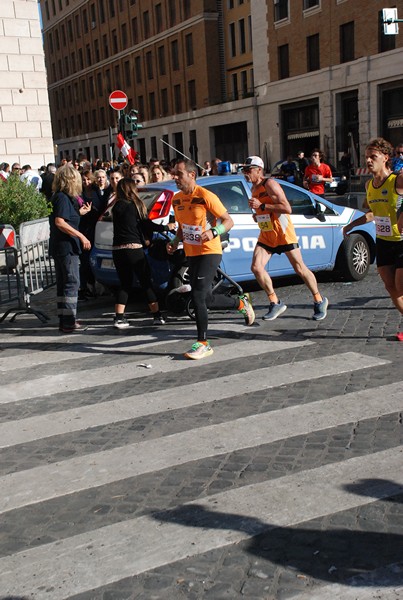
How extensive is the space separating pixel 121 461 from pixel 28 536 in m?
0.98

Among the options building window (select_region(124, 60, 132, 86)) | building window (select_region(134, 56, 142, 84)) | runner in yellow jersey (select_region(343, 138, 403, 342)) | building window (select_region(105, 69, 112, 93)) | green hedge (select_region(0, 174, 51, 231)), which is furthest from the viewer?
building window (select_region(105, 69, 112, 93))

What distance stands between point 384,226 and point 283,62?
1506 inches

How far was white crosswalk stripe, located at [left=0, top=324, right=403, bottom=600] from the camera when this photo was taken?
335cm

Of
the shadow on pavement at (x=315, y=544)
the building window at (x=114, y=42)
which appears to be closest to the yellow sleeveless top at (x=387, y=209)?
the shadow on pavement at (x=315, y=544)

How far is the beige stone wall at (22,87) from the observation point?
2031cm

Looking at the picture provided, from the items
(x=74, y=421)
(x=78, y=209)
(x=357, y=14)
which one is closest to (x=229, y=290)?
(x=78, y=209)

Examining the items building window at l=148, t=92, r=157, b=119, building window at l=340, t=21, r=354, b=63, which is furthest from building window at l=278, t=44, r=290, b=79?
building window at l=148, t=92, r=157, b=119

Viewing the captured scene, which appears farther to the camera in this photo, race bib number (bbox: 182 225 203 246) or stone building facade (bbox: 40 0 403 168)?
stone building facade (bbox: 40 0 403 168)

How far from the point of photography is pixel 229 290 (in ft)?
27.8

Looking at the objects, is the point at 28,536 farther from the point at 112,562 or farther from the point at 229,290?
the point at 229,290

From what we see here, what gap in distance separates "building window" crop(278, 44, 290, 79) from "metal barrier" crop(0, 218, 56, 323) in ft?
117

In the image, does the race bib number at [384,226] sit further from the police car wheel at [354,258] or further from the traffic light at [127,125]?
the traffic light at [127,125]

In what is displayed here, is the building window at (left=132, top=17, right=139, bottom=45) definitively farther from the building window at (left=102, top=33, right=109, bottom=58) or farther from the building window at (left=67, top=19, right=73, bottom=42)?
the building window at (left=67, top=19, right=73, bottom=42)

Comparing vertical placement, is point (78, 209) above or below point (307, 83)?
below
